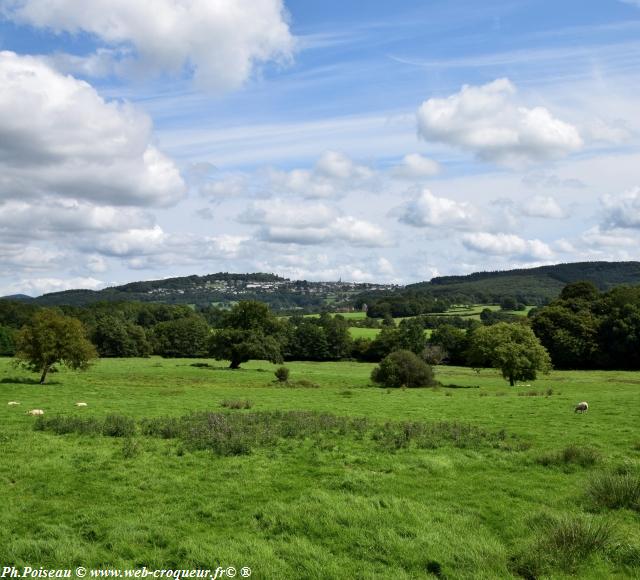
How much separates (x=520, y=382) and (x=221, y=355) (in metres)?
38.4

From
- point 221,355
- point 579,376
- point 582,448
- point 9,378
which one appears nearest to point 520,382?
point 579,376

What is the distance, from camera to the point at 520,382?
205 ft

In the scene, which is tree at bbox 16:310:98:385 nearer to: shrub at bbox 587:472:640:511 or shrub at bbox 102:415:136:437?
shrub at bbox 102:415:136:437

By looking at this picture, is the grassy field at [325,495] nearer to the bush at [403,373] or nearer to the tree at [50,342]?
the tree at [50,342]

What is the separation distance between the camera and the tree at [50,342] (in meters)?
44.4

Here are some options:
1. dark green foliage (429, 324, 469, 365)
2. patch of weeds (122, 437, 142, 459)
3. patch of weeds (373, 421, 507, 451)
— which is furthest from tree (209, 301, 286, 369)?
patch of weeds (122, 437, 142, 459)

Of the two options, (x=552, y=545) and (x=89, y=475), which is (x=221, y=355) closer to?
(x=89, y=475)

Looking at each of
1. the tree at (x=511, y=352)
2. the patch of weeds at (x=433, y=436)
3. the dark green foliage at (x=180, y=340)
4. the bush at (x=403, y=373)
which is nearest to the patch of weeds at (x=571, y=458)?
the patch of weeds at (x=433, y=436)

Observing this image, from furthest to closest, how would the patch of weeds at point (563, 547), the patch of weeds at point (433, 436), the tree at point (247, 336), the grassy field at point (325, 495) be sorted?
the tree at point (247, 336)
the patch of weeds at point (433, 436)
the grassy field at point (325, 495)
the patch of weeds at point (563, 547)

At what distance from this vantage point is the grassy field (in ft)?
32.2

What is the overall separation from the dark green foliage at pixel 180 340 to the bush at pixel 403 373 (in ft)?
215

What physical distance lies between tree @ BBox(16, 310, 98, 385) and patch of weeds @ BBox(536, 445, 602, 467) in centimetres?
4011

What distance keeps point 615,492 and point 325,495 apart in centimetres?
678

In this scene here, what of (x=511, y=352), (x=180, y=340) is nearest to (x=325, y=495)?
(x=511, y=352)
